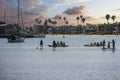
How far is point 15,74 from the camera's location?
41344 millimetres

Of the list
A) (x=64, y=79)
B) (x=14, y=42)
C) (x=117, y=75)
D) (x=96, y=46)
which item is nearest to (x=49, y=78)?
(x=64, y=79)

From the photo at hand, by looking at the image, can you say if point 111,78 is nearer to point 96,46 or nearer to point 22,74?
point 22,74

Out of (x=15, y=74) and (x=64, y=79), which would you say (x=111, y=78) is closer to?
(x=64, y=79)

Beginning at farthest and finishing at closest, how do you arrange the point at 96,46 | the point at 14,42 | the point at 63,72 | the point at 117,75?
the point at 14,42 < the point at 96,46 < the point at 63,72 < the point at 117,75

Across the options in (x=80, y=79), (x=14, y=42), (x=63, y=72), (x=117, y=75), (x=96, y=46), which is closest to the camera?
(x=80, y=79)

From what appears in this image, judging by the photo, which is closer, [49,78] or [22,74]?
[49,78]

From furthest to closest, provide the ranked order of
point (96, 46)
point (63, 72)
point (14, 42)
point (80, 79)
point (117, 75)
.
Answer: point (14, 42) < point (96, 46) < point (63, 72) < point (117, 75) < point (80, 79)

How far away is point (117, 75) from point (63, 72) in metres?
6.36

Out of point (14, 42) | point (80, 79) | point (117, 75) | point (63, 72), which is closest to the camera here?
point (80, 79)

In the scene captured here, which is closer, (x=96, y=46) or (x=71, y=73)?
(x=71, y=73)

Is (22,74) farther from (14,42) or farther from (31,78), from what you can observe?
(14,42)

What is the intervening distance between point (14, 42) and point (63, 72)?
127089 mm

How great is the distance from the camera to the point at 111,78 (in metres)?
37.6

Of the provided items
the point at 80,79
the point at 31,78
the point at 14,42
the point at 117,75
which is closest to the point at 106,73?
the point at 117,75
